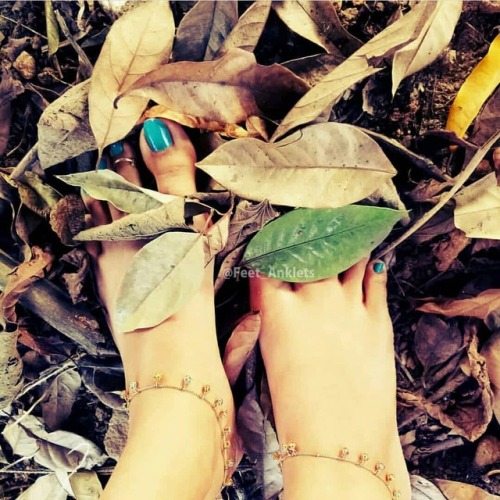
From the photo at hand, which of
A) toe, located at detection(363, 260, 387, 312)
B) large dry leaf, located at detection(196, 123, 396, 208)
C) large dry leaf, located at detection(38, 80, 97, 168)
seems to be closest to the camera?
large dry leaf, located at detection(196, 123, 396, 208)

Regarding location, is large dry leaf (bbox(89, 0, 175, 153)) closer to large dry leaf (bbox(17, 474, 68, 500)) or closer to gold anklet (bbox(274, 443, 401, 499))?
gold anklet (bbox(274, 443, 401, 499))

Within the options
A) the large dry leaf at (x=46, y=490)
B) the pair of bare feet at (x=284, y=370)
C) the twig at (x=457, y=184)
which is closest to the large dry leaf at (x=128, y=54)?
the pair of bare feet at (x=284, y=370)

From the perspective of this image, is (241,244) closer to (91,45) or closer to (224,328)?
(224,328)

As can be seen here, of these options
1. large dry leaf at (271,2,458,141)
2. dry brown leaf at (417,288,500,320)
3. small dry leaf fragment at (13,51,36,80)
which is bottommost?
dry brown leaf at (417,288,500,320)

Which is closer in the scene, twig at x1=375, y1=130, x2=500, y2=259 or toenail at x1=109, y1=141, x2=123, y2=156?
twig at x1=375, y1=130, x2=500, y2=259

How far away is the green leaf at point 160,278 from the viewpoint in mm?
846

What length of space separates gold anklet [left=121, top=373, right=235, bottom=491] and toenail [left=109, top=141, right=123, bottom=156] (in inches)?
14.9

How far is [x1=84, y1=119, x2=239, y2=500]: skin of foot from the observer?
0.90 metres

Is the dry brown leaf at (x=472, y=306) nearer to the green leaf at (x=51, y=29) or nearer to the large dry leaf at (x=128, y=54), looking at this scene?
the large dry leaf at (x=128, y=54)

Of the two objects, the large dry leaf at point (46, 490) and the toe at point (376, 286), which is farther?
the large dry leaf at point (46, 490)

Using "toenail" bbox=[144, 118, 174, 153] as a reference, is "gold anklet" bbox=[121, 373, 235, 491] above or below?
below

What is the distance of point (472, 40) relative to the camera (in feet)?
3.21

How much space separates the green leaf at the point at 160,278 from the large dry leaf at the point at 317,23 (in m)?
0.36

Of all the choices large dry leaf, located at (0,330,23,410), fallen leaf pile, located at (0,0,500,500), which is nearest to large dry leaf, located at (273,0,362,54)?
fallen leaf pile, located at (0,0,500,500)
